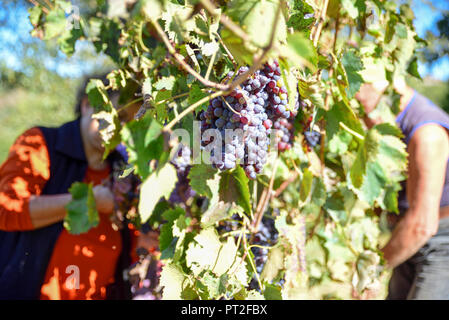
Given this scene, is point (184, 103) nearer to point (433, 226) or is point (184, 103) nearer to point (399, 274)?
point (433, 226)

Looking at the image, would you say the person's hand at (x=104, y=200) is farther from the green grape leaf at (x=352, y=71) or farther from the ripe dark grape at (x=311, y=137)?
the green grape leaf at (x=352, y=71)

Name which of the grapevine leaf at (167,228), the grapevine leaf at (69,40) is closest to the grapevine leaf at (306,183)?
the grapevine leaf at (167,228)

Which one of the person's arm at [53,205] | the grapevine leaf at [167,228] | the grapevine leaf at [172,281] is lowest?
the grapevine leaf at [172,281]

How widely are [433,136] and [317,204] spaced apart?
2.20 feet

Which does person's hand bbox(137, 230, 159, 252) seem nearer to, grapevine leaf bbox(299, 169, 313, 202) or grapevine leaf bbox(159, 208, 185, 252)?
grapevine leaf bbox(159, 208, 185, 252)

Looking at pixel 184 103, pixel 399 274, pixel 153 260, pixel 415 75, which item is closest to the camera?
pixel 184 103

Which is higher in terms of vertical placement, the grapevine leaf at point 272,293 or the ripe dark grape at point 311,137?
the ripe dark grape at point 311,137

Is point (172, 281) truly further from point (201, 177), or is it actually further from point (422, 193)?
point (422, 193)

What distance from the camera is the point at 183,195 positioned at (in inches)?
51.3

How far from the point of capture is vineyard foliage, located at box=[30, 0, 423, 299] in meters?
0.58

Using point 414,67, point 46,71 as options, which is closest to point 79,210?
point 414,67

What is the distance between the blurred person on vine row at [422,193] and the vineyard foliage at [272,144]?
0.37 ft

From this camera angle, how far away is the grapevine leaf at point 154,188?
556 millimetres
